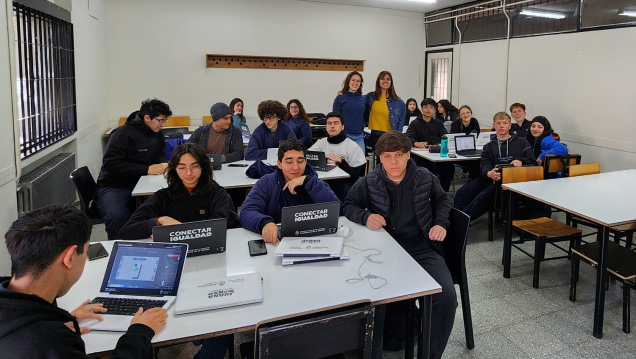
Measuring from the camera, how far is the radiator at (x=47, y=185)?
10.5ft

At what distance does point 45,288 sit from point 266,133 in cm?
336

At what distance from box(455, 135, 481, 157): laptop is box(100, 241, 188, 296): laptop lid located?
13.0ft

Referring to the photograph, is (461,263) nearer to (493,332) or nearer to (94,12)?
(493,332)

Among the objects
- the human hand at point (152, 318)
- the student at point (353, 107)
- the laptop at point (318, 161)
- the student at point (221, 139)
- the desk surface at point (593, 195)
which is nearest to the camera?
the human hand at point (152, 318)

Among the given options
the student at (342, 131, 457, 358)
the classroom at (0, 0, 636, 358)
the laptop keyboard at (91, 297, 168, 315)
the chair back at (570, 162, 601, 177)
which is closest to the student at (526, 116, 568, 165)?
the classroom at (0, 0, 636, 358)

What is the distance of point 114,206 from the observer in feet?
10.6

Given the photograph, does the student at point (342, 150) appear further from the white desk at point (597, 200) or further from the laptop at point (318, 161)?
the white desk at point (597, 200)

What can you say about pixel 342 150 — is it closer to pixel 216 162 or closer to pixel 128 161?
pixel 216 162

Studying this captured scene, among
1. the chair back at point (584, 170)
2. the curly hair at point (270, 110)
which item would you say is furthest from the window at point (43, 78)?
the chair back at point (584, 170)

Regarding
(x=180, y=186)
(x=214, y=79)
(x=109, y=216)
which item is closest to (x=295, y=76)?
(x=214, y=79)

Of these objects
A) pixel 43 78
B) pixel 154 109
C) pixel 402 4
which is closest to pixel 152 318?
pixel 154 109

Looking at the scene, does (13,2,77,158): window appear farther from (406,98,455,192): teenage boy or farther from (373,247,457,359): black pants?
(406,98,455,192): teenage boy

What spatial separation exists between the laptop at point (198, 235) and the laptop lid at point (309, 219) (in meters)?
0.31

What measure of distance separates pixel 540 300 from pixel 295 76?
20.4 ft
